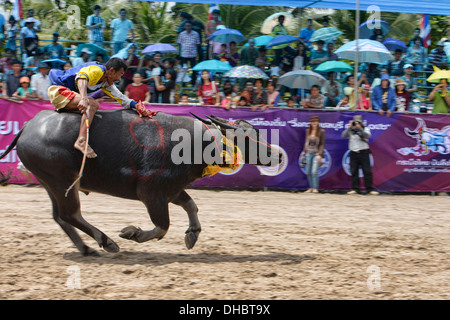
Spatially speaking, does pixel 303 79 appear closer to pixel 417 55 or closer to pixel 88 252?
pixel 417 55

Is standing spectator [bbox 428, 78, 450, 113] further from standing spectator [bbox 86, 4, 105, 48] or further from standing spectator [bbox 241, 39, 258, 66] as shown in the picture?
standing spectator [bbox 86, 4, 105, 48]

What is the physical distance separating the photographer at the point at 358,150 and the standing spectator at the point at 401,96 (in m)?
1.40

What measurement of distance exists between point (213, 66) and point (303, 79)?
2319 millimetres

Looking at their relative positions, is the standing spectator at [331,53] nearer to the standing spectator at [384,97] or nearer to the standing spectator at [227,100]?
the standing spectator at [384,97]

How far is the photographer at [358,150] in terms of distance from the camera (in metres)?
12.5

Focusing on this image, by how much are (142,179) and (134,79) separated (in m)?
6.91

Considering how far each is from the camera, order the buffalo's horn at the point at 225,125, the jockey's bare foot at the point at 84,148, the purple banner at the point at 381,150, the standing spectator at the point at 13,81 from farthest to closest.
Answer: the standing spectator at the point at 13,81, the purple banner at the point at 381,150, the buffalo's horn at the point at 225,125, the jockey's bare foot at the point at 84,148

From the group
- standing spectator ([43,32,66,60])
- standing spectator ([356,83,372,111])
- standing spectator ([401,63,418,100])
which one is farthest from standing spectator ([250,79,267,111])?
standing spectator ([43,32,66,60])

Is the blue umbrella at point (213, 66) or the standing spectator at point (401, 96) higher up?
the blue umbrella at point (213, 66)

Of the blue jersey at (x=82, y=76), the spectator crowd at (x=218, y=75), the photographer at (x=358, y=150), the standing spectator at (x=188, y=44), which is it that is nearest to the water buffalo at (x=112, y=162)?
the blue jersey at (x=82, y=76)

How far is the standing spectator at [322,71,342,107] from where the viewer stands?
13859 millimetres

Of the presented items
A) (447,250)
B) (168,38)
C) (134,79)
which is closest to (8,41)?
(134,79)

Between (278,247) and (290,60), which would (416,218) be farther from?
(290,60)

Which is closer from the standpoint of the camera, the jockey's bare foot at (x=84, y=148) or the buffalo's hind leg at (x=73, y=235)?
the jockey's bare foot at (x=84, y=148)
